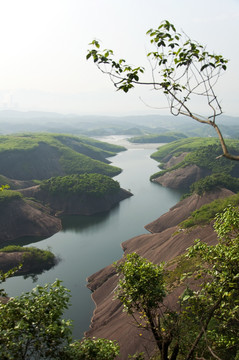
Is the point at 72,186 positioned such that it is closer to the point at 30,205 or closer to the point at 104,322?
the point at 30,205

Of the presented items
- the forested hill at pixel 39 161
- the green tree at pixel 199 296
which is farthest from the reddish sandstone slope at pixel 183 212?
the forested hill at pixel 39 161

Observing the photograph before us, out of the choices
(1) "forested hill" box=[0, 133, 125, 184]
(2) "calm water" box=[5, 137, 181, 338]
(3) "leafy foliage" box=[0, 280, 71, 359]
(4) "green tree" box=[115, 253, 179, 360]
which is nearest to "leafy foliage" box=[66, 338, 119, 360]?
(3) "leafy foliage" box=[0, 280, 71, 359]

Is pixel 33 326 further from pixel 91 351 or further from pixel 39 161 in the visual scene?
pixel 39 161

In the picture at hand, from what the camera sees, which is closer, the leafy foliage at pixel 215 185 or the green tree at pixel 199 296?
the green tree at pixel 199 296

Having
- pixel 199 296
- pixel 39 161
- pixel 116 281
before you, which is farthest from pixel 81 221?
pixel 199 296

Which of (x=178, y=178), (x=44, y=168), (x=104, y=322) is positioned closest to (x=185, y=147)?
(x=178, y=178)

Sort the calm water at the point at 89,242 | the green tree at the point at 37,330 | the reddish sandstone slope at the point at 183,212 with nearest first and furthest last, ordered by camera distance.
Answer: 1. the green tree at the point at 37,330
2. the calm water at the point at 89,242
3. the reddish sandstone slope at the point at 183,212

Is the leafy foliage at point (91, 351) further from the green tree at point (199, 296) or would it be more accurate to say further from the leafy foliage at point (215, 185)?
the leafy foliage at point (215, 185)
